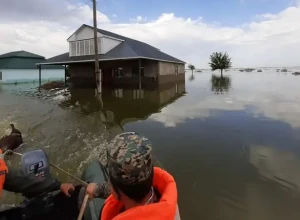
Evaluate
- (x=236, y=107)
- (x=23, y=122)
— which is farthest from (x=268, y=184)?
(x=23, y=122)

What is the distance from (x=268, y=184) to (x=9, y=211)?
401 centimetres

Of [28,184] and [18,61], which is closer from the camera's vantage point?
[28,184]

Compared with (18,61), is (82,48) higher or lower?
lower

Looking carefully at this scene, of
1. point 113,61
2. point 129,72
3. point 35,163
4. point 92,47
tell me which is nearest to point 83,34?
point 92,47

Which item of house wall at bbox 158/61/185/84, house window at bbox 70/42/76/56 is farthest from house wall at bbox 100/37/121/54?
house wall at bbox 158/61/185/84

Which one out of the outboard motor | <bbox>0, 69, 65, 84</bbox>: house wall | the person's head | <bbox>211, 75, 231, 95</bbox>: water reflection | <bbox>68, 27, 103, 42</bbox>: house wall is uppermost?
<bbox>68, 27, 103, 42</bbox>: house wall

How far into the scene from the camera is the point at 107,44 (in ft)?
77.0

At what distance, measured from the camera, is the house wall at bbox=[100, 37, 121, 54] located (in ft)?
76.2

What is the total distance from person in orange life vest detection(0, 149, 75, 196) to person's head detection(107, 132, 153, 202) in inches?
59.4

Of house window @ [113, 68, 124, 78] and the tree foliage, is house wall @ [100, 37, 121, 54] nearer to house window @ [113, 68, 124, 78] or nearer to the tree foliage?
house window @ [113, 68, 124, 78]

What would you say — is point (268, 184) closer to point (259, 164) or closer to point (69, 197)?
point (259, 164)

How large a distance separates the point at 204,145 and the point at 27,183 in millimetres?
4805

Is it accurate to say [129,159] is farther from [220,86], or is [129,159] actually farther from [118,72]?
[220,86]

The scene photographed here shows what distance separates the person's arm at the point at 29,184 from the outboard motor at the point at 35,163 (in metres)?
0.05
